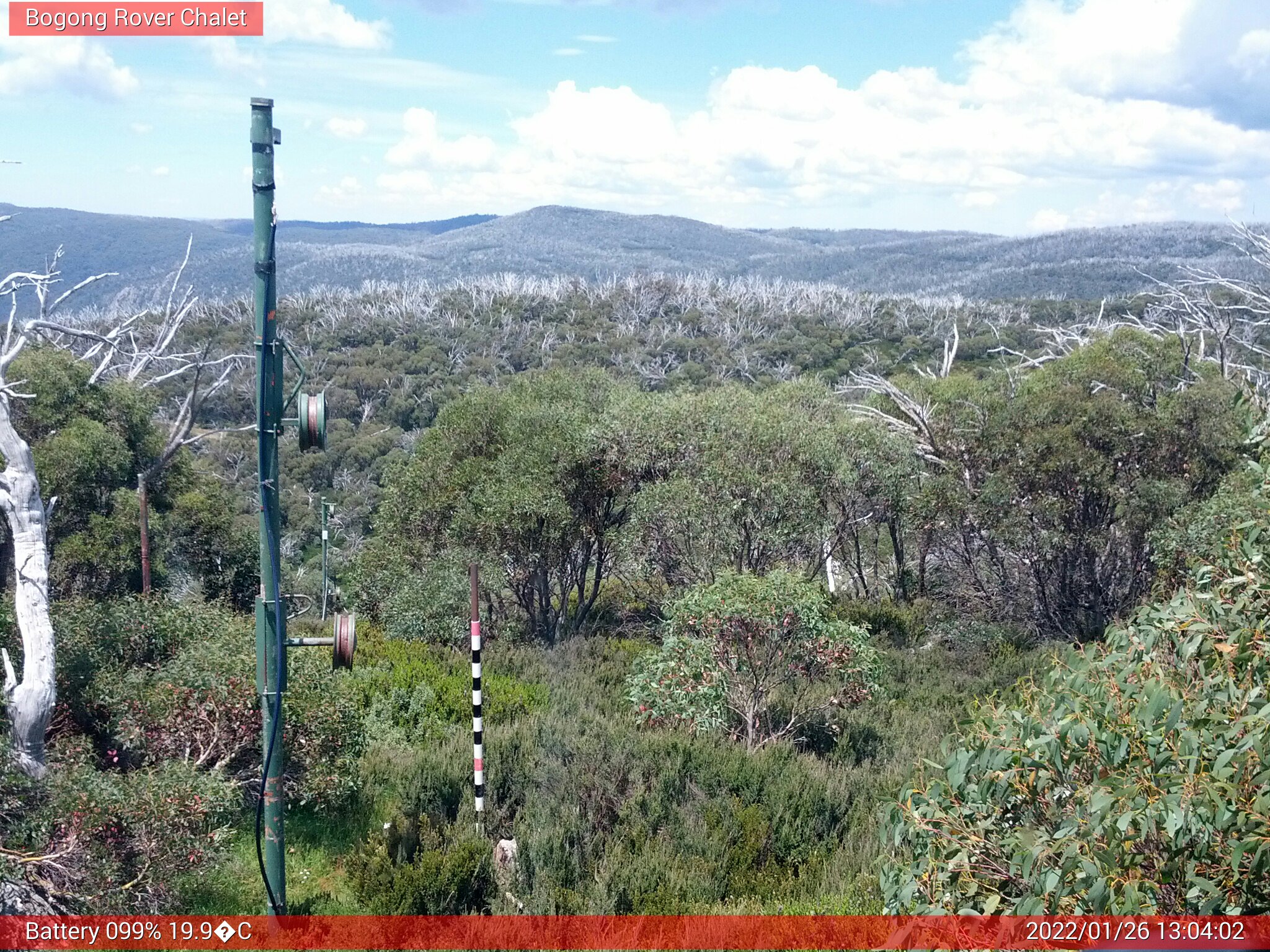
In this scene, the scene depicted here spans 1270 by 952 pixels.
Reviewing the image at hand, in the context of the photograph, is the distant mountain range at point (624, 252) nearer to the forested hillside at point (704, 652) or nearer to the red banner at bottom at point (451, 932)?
the forested hillside at point (704, 652)

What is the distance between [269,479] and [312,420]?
0.38 meters

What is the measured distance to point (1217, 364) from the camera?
15.2 meters

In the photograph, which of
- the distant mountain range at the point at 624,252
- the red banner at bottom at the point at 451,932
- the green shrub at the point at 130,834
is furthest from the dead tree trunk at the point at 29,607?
the distant mountain range at the point at 624,252

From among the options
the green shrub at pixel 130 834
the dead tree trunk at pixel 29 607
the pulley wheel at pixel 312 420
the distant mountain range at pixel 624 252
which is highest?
the distant mountain range at pixel 624 252

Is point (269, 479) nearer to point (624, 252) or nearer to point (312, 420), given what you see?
point (312, 420)

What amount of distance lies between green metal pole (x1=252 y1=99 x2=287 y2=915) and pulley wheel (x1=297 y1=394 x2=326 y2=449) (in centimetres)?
13

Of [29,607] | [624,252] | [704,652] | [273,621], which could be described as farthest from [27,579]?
[624,252]

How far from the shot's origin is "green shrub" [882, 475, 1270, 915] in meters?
2.80

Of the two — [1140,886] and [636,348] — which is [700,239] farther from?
[1140,886]

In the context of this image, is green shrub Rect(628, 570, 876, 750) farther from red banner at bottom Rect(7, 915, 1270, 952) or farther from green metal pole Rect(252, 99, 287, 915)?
green metal pole Rect(252, 99, 287, 915)

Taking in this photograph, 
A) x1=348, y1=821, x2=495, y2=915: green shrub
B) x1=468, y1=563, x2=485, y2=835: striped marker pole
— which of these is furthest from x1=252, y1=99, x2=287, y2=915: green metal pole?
x1=468, y1=563, x2=485, y2=835: striped marker pole

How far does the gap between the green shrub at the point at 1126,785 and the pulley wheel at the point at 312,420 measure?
115 inches

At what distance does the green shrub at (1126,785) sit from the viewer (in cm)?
280

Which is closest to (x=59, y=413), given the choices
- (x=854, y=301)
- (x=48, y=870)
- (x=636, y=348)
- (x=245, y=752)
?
(x=245, y=752)
